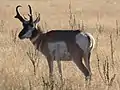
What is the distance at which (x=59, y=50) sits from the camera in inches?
410

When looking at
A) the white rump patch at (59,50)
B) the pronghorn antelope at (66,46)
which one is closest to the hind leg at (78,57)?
the pronghorn antelope at (66,46)

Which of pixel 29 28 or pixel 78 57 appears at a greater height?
pixel 29 28

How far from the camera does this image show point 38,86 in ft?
28.5

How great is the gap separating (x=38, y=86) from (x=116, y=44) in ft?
19.2

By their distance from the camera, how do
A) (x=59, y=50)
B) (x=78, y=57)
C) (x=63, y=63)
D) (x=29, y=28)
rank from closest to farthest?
(x=78, y=57) → (x=59, y=50) → (x=29, y=28) → (x=63, y=63)

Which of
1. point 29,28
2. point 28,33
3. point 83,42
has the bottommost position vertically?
point 83,42

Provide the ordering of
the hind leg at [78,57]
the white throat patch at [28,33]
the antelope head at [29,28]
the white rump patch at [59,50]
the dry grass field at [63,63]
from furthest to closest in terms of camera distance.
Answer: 1. the white throat patch at [28,33]
2. the antelope head at [29,28]
3. the white rump patch at [59,50]
4. the hind leg at [78,57]
5. the dry grass field at [63,63]

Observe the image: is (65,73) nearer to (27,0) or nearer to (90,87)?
(90,87)

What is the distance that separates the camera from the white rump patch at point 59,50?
10.4 m

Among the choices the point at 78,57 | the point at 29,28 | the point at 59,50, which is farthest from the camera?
the point at 29,28

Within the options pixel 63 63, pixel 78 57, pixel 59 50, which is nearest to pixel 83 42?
pixel 78 57

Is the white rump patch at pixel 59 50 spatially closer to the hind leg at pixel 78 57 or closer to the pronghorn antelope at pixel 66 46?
the pronghorn antelope at pixel 66 46

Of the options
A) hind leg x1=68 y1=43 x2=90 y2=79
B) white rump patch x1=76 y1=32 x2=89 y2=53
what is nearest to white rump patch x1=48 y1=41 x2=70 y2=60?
hind leg x1=68 y1=43 x2=90 y2=79

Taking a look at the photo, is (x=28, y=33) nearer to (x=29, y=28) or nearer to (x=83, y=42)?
(x=29, y=28)
